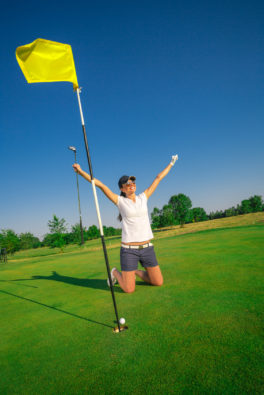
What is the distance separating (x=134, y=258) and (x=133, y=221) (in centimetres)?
87

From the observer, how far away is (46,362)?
249cm

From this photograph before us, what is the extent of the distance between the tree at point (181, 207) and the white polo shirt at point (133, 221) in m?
70.2

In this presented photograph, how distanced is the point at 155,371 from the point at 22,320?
319 cm

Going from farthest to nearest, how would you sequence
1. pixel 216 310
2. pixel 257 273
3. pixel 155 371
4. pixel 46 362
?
1. pixel 257 273
2. pixel 216 310
3. pixel 46 362
4. pixel 155 371

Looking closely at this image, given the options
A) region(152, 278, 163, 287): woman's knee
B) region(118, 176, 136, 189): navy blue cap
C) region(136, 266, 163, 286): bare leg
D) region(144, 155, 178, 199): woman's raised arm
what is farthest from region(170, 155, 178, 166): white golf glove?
region(152, 278, 163, 287): woman's knee

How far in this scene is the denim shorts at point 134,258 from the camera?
16.1 ft

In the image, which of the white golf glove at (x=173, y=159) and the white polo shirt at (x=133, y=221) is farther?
the white golf glove at (x=173, y=159)

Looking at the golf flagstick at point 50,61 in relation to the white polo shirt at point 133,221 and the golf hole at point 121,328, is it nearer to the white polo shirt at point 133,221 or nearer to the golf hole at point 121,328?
the white polo shirt at point 133,221

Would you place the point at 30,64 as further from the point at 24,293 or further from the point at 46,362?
the point at 24,293

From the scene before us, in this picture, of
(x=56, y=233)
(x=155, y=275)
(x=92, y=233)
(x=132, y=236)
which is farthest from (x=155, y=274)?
(x=92, y=233)

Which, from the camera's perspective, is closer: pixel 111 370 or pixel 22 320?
pixel 111 370

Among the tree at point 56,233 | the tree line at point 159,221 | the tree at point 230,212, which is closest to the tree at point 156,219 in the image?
the tree line at point 159,221

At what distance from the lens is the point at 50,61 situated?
423 cm

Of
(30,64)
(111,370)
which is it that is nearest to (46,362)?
(111,370)
